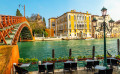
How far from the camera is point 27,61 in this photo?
7105mm

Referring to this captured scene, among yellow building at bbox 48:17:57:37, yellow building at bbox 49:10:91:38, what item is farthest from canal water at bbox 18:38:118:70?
yellow building at bbox 48:17:57:37

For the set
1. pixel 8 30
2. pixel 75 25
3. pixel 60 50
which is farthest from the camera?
pixel 75 25

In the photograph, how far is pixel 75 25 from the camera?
47125 mm

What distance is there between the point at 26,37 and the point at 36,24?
8793 mm

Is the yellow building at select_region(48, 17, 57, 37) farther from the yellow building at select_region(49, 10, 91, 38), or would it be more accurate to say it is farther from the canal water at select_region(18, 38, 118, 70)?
the canal water at select_region(18, 38, 118, 70)

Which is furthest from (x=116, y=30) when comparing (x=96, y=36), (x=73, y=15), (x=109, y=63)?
(x=109, y=63)

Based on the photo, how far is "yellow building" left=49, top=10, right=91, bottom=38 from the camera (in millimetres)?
45750

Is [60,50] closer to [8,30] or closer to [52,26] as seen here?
[8,30]

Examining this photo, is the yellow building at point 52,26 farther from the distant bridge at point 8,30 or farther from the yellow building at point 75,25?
the distant bridge at point 8,30

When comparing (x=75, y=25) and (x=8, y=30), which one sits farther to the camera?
(x=75, y=25)

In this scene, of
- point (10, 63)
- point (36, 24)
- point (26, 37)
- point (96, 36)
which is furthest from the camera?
point (96, 36)

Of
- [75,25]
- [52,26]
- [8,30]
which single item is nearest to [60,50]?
[8,30]

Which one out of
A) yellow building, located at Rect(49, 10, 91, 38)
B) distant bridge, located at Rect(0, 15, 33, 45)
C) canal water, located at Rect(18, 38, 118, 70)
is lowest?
canal water, located at Rect(18, 38, 118, 70)

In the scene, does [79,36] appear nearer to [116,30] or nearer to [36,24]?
Answer: [36,24]
